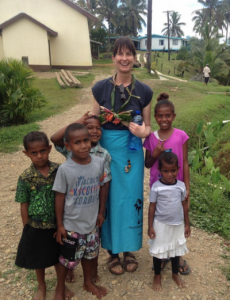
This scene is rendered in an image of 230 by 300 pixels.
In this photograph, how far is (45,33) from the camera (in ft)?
57.9

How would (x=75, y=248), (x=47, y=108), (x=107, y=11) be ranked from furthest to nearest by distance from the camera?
(x=107, y=11)
(x=47, y=108)
(x=75, y=248)

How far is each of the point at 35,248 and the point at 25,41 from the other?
17749 millimetres

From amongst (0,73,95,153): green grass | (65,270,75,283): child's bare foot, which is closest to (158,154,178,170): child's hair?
(65,270,75,283): child's bare foot

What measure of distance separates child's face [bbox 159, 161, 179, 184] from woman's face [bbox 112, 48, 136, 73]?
2.72 ft

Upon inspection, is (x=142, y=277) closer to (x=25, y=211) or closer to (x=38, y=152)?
(x=25, y=211)

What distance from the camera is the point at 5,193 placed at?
440 centimetres

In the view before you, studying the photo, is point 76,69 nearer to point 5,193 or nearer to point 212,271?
point 5,193

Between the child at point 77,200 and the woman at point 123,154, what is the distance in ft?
0.76

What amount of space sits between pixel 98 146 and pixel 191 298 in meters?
1.51

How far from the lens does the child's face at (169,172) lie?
86.1 inches

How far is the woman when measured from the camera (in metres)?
2.30

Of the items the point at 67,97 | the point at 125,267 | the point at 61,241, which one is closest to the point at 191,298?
the point at 125,267

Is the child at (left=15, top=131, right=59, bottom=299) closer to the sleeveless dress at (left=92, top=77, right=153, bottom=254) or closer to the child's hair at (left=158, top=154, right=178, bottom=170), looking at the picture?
the sleeveless dress at (left=92, top=77, right=153, bottom=254)

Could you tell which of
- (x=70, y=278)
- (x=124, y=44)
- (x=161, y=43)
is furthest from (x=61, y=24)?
(x=161, y=43)
